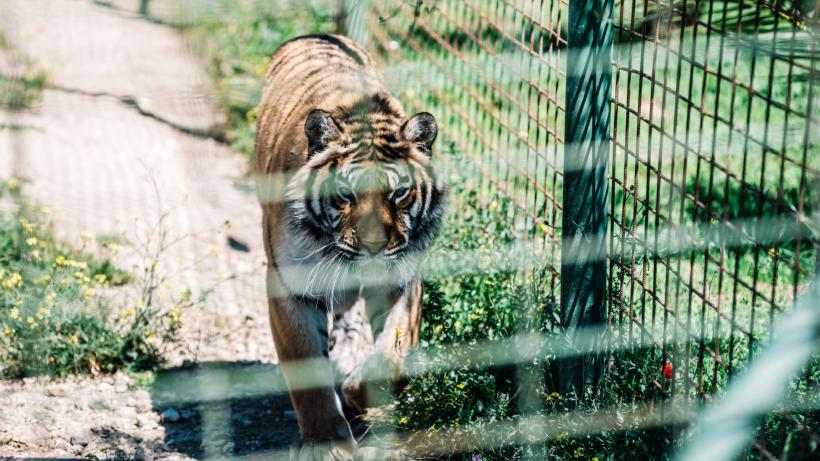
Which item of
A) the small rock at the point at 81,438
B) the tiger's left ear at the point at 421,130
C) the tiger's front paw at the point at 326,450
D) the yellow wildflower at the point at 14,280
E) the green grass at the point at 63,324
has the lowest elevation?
the small rock at the point at 81,438

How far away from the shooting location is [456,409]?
235 centimetres

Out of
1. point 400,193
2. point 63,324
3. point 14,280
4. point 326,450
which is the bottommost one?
point 326,450

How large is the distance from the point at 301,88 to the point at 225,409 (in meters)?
1.09

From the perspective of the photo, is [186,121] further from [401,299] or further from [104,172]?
[401,299]

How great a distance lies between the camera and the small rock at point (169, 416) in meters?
2.75

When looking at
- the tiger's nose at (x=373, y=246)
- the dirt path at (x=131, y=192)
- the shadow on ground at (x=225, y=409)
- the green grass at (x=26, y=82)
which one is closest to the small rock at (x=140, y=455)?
the dirt path at (x=131, y=192)

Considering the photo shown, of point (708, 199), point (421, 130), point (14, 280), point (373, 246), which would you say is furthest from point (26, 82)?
point (708, 199)

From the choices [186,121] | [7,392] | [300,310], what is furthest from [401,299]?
[186,121]

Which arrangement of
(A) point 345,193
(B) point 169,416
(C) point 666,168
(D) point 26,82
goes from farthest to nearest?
(D) point 26,82 < (C) point 666,168 < (B) point 169,416 < (A) point 345,193

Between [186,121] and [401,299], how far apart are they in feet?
8.05

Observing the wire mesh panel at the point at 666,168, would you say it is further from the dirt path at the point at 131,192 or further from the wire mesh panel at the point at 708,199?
the dirt path at the point at 131,192

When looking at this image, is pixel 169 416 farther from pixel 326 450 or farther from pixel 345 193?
pixel 345 193

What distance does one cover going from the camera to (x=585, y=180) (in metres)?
2.32

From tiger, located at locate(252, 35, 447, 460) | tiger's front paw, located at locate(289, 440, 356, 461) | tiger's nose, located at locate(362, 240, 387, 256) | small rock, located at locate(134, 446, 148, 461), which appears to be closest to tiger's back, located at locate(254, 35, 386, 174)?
tiger, located at locate(252, 35, 447, 460)
